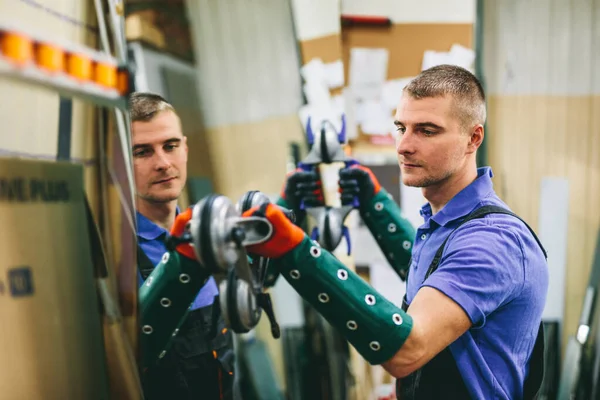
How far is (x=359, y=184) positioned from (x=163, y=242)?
66 cm

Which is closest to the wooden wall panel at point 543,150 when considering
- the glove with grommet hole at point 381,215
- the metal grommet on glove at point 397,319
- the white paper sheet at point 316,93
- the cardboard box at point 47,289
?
the glove with grommet hole at point 381,215

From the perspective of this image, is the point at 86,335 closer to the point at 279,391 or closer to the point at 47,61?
the point at 47,61

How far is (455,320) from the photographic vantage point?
826 millimetres

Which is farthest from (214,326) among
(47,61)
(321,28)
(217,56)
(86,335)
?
(321,28)

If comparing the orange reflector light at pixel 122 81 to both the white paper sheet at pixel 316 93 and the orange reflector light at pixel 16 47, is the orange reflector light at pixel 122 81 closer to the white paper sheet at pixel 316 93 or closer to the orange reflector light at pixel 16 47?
the orange reflector light at pixel 16 47

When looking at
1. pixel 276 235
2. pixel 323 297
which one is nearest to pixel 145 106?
pixel 276 235

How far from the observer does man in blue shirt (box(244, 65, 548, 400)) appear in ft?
2.64

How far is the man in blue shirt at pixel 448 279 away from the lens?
2.64 feet

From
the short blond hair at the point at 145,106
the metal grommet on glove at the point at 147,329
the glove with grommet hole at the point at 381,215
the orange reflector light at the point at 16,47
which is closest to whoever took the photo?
the orange reflector light at the point at 16,47

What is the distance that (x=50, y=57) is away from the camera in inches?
25.8

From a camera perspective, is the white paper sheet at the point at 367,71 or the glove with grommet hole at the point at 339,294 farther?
the white paper sheet at the point at 367,71

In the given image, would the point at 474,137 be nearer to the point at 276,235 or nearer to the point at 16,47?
the point at 276,235

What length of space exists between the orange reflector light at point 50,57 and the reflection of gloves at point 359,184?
0.95 meters

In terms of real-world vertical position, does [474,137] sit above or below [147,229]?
above
